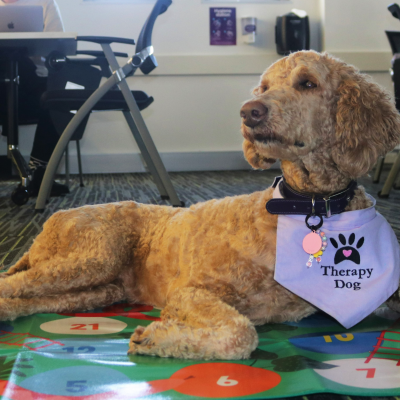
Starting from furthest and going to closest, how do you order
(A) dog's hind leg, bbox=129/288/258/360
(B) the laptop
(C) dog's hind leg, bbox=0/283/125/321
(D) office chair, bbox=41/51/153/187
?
(B) the laptop, (D) office chair, bbox=41/51/153/187, (C) dog's hind leg, bbox=0/283/125/321, (A) dog's hind leg, bbox=129/288/258/360

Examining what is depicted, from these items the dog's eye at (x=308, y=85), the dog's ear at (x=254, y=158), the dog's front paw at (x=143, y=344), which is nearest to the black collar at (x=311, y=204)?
the dog's ear at (x=254, y=158)

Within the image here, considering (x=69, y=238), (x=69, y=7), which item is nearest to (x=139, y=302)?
(x=69, y=238)

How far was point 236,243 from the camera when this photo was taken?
1287mm

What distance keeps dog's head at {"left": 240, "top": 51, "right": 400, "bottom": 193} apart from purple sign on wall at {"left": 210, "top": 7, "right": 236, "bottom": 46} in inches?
206

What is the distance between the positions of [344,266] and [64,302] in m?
0.83

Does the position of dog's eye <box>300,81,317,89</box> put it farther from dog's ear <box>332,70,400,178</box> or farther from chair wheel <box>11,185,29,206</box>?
chair wheel <box>11,185,29,206</box>

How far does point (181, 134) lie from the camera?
657 centimetres

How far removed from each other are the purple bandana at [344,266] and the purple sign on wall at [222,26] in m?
5.42

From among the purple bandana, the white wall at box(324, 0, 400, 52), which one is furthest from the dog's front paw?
the white wall at box(324, 0, 400, 52)

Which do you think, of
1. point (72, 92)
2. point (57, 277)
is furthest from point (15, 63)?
point (57, 277)

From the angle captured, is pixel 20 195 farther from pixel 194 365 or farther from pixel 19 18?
pixel 194 365

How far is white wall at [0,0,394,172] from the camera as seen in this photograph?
618 cm

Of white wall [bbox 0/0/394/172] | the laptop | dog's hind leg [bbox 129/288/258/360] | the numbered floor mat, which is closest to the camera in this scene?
the numbered floor mat

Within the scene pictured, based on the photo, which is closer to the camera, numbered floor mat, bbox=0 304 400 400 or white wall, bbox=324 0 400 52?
numbered floor mat, bbox=0 304 400 400
